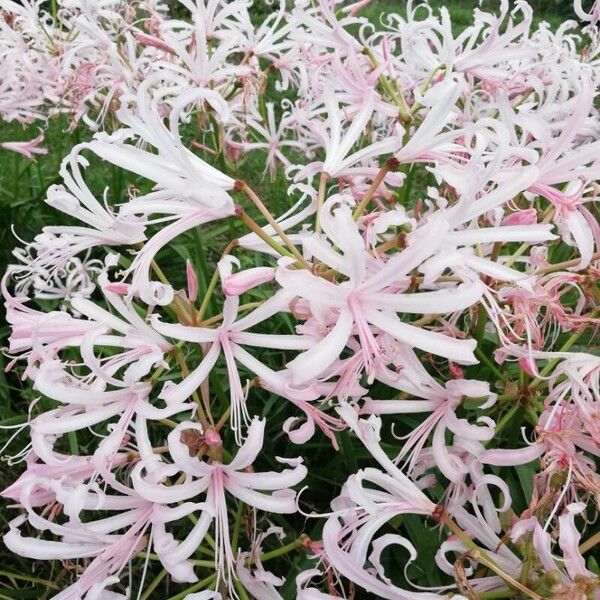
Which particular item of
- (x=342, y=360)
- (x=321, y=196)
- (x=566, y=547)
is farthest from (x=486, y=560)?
(x=321, y=196)

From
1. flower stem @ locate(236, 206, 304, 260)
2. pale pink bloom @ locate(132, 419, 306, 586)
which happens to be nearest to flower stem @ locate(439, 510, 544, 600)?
pale pink bloom @ locate(132, 419, 306, 586)

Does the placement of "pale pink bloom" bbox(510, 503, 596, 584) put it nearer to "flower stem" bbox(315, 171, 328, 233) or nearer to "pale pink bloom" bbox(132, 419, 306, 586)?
"pale pink bloom" bbox(132, 419, 306, 586)

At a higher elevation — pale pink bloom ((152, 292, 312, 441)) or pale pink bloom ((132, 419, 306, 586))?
pale pink bloom ((152, 292, 312, 441))

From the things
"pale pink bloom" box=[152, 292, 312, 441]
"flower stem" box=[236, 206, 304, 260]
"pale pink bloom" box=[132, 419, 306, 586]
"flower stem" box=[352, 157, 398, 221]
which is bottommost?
"pale pink bloom" box=[132, 419, 306, 586]

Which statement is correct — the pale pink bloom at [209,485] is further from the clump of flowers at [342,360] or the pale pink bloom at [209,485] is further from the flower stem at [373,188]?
the flower stem at [373,188]

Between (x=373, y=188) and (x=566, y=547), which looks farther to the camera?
(x=373, y=188)

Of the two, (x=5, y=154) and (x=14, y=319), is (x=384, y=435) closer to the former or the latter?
(x=14, y=319)

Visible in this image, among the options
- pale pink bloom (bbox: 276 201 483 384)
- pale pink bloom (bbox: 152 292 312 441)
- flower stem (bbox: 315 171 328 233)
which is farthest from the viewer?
flower stem (bbox: 315 171 328 233)

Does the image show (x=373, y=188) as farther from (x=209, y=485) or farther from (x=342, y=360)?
(x=209, y=485)

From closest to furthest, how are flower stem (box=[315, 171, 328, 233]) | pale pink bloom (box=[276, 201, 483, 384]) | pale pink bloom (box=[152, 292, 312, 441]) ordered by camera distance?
pale pink bloom (box=[276, 201, 483, 384]) < pale pink bloom (box=[152, 292, 312, 441]) < flower stem (box=[315, 171, 328, 233])

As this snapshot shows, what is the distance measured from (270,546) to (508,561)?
80 cm

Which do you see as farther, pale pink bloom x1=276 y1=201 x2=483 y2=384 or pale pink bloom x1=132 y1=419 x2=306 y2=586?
pale pink bloom x1=132 y1=419 x2=306 y2=586

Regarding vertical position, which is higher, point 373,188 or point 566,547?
point 373,188

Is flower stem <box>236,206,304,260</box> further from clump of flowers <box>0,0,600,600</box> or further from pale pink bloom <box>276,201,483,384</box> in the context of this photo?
pale pink bloom <box>276,201,483,384</box>
